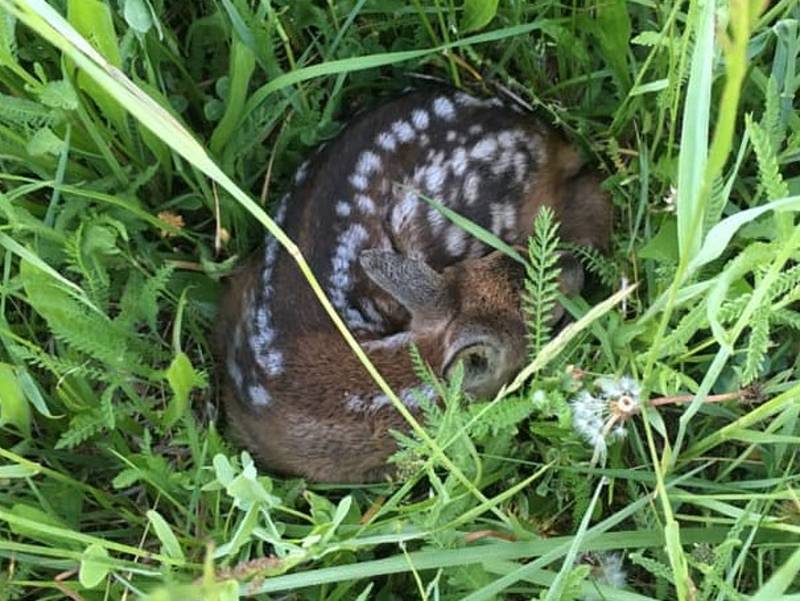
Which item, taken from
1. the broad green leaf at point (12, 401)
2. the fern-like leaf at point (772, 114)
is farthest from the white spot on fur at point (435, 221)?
the broad green leaf at point (12, 401)

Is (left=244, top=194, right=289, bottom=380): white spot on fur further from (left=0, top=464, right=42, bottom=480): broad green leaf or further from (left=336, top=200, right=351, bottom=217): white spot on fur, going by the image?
(left=0, top=464, right=42, bottom=480): broad green leaf

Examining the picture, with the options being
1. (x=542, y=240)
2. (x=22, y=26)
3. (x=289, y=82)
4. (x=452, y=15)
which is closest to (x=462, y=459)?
(x=542, y=240)

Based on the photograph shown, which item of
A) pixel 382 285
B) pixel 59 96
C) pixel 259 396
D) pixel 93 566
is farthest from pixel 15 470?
pixel 382 285

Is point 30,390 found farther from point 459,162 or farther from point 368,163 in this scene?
point 459,162

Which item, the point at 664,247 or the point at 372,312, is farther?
the point at 372,312

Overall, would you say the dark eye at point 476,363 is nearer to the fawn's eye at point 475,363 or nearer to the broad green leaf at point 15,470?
the fawn's eye at point 475,363

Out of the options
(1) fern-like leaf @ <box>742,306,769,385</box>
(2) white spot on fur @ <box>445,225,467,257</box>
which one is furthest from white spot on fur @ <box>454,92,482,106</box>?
(1) fern-like leaf @ <box>742,306,769,385</box>

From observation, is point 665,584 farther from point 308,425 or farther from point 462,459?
point 308,425
